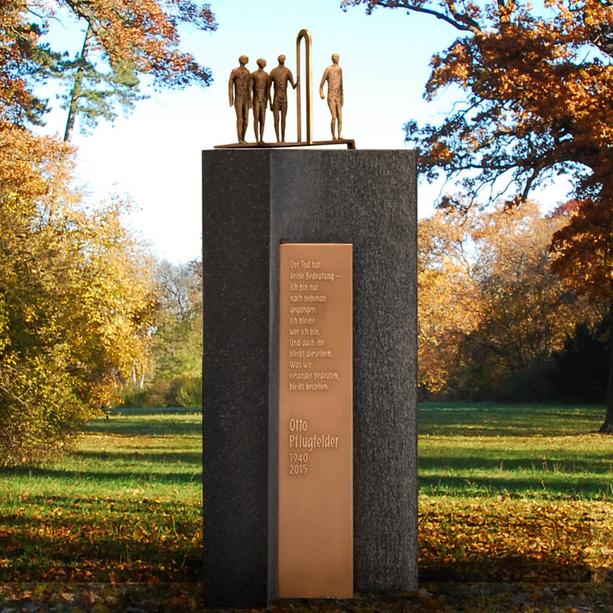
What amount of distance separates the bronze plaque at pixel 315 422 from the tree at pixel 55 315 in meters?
6.58

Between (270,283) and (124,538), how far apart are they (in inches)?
144

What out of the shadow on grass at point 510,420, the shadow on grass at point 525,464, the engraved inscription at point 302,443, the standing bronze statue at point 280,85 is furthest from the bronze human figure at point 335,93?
the shadow on grass at point 510,420

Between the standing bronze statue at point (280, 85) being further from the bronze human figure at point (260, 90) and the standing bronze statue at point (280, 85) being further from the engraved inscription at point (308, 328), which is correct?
the engraved inscription at point (308, 328)

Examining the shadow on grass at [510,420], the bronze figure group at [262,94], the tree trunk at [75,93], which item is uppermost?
the tree trunk at [75,93]

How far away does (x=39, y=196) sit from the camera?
16047 mm

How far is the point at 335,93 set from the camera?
5719 millimetres

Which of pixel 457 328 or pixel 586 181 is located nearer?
pixel 586 181

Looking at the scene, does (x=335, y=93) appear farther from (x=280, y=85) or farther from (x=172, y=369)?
(x=172, y=369)

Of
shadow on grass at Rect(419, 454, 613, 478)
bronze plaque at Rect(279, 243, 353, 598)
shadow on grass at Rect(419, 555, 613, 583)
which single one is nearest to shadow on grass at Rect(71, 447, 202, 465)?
shadow on grass at Rect(419, 454, 613, 478)

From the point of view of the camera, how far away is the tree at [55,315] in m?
11.5

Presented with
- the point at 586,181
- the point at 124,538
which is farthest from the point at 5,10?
the point at 124,538

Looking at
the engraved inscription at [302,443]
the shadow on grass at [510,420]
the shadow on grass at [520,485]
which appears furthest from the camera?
the shadow on grass at [510,420]

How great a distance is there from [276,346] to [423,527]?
12.2ft

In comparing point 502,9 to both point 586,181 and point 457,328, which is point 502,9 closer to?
point 586,181
